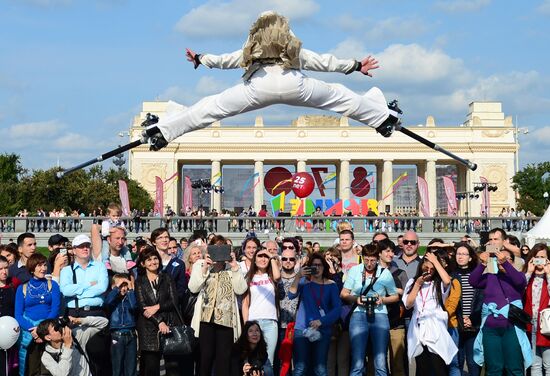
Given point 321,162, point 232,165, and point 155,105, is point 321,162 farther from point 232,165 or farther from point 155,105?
point 155,105

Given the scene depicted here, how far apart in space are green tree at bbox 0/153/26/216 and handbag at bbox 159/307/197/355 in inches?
1694

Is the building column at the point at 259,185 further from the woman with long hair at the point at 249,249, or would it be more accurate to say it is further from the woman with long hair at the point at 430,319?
the woman with long hair at the point at 430,319

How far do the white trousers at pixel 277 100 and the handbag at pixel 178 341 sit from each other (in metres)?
1.94

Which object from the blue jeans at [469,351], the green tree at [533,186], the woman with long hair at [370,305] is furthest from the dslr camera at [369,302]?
the green tree at [533,186]

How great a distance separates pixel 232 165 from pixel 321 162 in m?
8.21

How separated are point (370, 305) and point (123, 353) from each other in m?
2.62

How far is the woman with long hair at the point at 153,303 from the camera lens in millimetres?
8672

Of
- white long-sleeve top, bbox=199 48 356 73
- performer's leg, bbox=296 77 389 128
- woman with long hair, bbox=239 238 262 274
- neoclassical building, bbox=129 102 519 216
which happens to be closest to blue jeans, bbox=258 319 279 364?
woman with long hair, bbox=239 238 262 274

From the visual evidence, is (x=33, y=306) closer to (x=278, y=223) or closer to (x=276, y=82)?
(x=276, y=82)

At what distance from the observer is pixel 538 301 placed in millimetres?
9047

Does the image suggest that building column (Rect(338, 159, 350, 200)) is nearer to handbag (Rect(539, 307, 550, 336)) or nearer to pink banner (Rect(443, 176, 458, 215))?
pink banner (Rect(443, 176, 458, 215))

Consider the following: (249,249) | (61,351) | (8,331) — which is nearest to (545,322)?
(249,249)

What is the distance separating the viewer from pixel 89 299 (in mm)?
8664

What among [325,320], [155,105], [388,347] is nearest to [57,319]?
[325,320]
